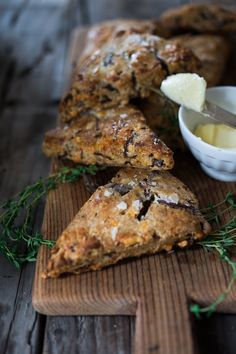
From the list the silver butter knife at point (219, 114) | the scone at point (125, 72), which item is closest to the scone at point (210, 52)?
the scone at point (125, 72)

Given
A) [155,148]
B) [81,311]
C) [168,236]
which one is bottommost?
[81,311]

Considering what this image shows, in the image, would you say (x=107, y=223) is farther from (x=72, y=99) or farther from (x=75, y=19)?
(x=75, y=19)

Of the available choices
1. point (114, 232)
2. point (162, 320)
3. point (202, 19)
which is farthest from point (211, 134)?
point (202, 19)

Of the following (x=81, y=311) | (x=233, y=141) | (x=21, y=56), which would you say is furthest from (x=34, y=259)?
(x=21, y=56)

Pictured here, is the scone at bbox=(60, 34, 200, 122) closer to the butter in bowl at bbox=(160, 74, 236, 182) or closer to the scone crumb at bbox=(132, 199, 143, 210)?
the butter in bowl at bbox=(160, 74, 236, 182)

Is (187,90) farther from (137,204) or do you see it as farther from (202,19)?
(202,19)

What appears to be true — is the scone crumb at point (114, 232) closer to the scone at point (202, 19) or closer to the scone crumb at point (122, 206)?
the scone crumb at point (122, 206)
